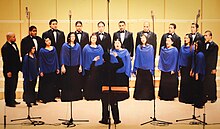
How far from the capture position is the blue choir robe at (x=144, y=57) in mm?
7008

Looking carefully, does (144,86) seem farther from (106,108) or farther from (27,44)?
(27,44)

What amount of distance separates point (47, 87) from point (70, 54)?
2.52 ft

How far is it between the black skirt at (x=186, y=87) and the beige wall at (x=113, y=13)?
70cm

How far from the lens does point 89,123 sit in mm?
7023

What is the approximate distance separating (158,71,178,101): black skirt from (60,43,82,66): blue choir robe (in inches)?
63.7

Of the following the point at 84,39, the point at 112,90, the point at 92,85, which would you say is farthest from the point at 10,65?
the point at 112,90

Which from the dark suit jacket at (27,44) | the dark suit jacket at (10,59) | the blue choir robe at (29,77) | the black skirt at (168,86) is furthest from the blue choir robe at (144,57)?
the dark suit jacket at (10,59)

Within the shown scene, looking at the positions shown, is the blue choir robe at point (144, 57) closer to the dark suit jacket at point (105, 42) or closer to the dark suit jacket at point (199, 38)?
the dark suit jacket at point (105, 42)

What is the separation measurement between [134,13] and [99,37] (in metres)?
0.81

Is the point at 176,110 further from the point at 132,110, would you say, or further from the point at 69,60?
the point at 69,60

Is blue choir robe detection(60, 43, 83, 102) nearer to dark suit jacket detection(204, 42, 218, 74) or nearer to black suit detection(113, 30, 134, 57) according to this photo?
black suit detection(113, 30, 134, 57)

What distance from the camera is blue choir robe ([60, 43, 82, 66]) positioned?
23.0 ft

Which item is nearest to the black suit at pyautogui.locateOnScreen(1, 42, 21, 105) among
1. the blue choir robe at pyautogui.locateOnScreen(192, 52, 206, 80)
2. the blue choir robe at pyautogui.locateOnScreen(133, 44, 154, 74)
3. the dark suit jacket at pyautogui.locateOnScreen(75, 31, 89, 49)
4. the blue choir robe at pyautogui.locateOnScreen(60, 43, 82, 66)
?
the blue choir robe at pyautogui.locateOnScreen(60, 43, 82, 66)

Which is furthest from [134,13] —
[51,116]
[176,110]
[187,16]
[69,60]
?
[51,116]
